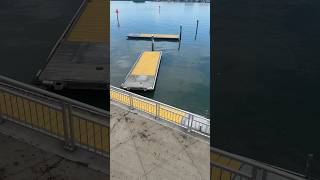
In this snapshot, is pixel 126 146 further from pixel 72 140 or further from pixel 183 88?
pixel 183 88

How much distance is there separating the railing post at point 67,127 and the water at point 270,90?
57.4ft

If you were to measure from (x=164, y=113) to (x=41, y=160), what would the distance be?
8.04 metres

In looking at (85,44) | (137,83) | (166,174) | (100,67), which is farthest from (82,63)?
(166,174)

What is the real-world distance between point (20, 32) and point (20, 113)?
37962mm

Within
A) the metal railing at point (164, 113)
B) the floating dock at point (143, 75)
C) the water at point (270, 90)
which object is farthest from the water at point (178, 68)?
the metal railing at point (164, 113)

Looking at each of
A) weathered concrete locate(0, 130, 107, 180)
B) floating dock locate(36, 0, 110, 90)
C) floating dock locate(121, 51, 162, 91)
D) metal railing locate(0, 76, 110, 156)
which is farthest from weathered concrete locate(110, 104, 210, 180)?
floating dock locate(121, 51, 162, 91)

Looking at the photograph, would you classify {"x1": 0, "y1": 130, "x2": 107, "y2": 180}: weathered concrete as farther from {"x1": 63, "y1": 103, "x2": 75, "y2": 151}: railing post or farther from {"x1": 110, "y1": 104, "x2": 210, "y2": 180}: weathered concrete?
{"x1": 110, "y1": 104, "x2": 210, "y2": 180}: weathered concrete

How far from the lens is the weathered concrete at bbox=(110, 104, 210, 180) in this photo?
30.1ft

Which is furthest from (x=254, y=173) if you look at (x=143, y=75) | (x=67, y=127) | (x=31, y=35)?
(x=31, y=35)

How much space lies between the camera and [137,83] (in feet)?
131

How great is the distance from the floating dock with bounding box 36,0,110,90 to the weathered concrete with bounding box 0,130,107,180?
19.4 metres

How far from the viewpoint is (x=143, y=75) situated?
1702 inches

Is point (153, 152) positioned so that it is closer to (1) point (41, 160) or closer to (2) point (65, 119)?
(2) point (65, 119)

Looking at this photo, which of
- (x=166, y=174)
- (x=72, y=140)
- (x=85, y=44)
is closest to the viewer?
(x=72, y=140)
